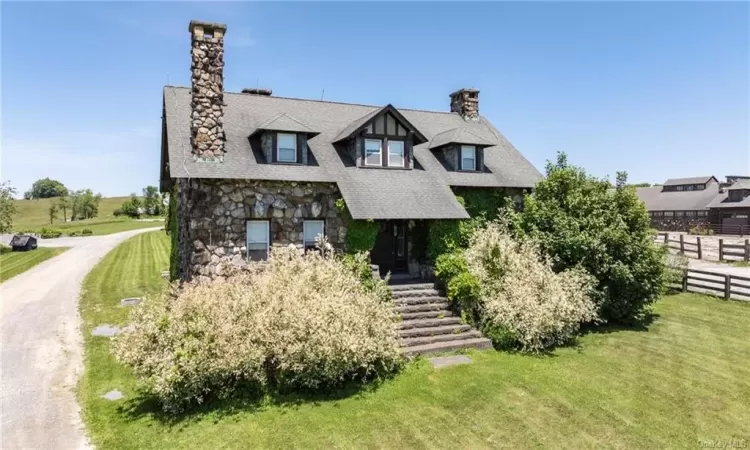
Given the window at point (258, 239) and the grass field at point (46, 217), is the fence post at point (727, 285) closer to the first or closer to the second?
the window at point (258, 239)

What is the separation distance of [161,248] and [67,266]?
12.2 metres

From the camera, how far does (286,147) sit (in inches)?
724

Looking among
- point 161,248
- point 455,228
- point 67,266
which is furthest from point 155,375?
point 161,248

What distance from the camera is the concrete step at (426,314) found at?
16.0m

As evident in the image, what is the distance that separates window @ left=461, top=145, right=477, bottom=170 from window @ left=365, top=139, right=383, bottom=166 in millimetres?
4341

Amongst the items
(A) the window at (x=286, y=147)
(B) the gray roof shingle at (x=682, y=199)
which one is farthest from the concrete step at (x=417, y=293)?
(B) the gray roof shingle at (x=682, y=199)

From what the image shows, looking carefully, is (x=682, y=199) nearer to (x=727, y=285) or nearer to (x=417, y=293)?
(x=727, y=285)

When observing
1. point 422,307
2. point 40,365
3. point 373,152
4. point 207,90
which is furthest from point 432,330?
point 40,365

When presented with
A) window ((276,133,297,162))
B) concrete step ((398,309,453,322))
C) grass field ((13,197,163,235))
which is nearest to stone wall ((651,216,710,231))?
concrete step ((398,309,453,322))

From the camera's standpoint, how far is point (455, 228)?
18.8m

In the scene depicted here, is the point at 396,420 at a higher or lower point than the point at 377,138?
lower

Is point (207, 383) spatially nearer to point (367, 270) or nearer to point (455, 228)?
point (367, 270)

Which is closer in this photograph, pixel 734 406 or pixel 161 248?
pixel 734 406

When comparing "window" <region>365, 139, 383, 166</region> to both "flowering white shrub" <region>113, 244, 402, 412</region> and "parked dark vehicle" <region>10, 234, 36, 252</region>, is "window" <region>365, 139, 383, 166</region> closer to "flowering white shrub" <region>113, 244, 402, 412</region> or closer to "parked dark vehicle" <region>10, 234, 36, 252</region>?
"flowering white shrub" <region>113, 244, 402, 412</region>
